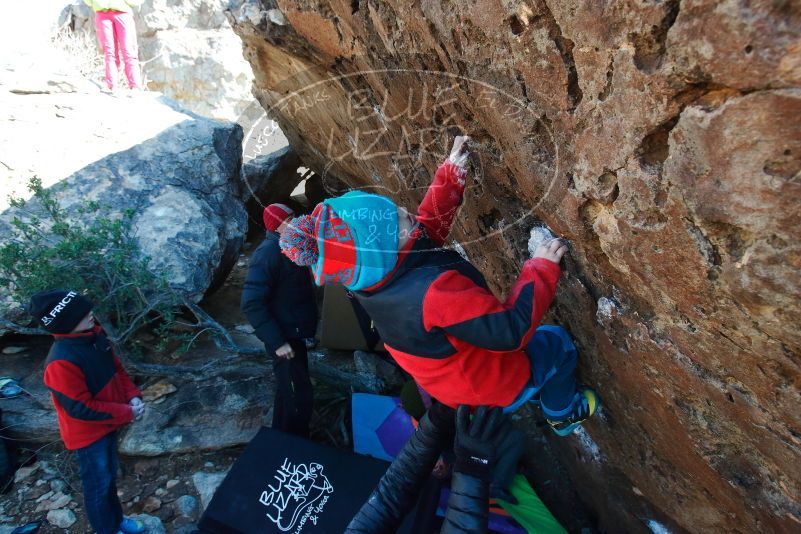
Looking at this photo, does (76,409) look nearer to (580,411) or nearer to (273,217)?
(273,217)

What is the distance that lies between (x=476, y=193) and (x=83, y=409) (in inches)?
90.2

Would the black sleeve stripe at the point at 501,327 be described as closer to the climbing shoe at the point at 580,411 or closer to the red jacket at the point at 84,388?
the climbing shoe at the point at 580,411

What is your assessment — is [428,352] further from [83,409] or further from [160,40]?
[160,40]

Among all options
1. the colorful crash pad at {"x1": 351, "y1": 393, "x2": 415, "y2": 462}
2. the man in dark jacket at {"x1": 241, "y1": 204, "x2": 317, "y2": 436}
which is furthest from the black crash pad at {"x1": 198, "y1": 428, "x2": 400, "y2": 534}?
the colorful crash pad at {"x1": 351, "y1": 393, "x2": 415, "y2": 462}

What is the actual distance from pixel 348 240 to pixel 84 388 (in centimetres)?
190

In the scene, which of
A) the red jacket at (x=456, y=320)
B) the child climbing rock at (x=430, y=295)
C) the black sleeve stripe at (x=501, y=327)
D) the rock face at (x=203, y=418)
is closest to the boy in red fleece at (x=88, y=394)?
the rock face at (x=203, y=418)

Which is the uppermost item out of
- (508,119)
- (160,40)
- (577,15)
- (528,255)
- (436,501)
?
(160,40)

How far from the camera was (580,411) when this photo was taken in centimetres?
252

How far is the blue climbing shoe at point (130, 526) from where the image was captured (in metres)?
3.14

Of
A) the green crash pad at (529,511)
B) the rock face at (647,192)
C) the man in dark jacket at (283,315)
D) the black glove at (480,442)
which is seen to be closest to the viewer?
the rock face at (647,192)

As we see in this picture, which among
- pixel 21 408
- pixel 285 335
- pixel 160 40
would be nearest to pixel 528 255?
pixel 285 335

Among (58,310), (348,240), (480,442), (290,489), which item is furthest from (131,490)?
(348,240)

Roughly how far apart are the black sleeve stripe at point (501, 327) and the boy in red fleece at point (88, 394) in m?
2.06

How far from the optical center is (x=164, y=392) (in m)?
4.16
